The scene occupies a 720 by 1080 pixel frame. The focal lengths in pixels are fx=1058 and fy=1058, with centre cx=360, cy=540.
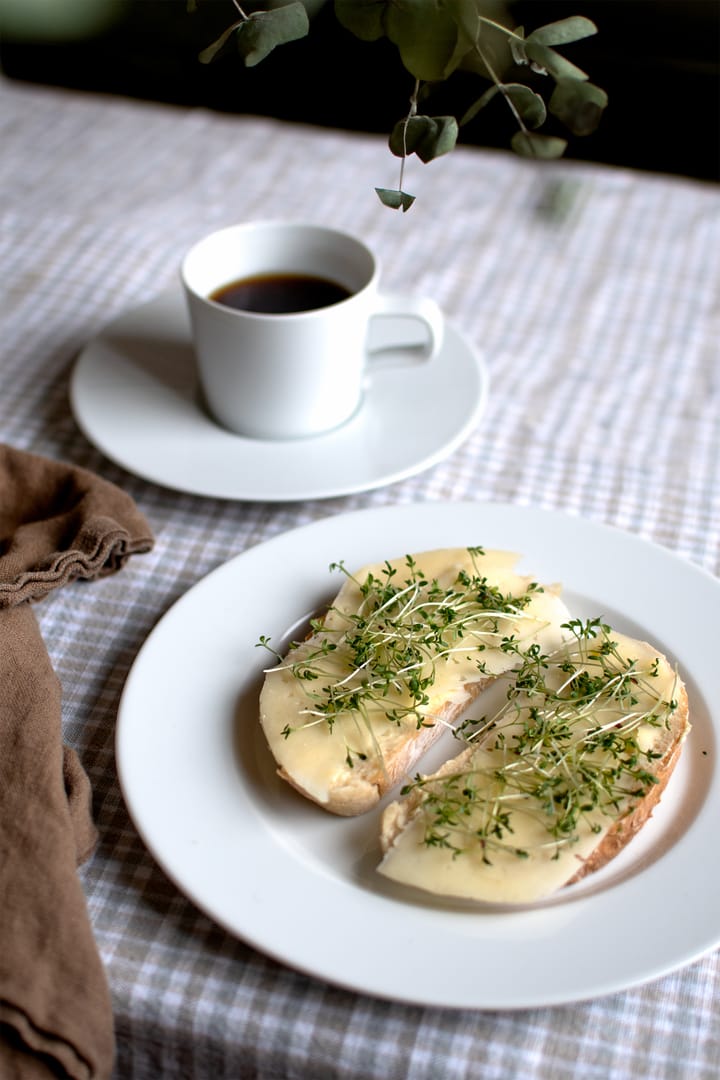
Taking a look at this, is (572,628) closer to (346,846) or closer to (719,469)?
(346,846)

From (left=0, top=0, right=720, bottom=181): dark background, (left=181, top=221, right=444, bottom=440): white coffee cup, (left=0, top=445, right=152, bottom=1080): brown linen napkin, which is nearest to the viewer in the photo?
(left=0, top=445, right=152, bottom=1080): brown linen napkin

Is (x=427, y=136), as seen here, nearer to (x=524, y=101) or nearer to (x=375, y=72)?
(x=524, y=101)

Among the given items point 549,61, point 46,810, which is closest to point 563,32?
point 549,61

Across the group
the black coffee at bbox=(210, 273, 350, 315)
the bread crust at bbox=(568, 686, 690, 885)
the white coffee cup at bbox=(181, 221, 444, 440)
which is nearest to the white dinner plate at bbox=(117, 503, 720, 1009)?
the bread crust at bbox=(568, 686, 690, 885)

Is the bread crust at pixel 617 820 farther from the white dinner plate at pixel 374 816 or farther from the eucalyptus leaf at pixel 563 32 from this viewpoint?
the eucalyptus leaf at pixel 563 32

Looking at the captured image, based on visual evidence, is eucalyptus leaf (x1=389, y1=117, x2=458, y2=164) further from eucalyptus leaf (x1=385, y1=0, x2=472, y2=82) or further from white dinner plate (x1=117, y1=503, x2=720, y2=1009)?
white dinner plate (x1=117, y1=503, x2=720, y2=1009)

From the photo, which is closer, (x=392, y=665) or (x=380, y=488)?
(x=392, y=665)
